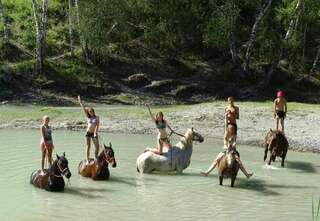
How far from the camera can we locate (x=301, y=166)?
75.2ft

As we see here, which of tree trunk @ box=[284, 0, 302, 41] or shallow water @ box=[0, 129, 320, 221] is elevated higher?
tree trunk @ box=[284, 0, 302, 41]

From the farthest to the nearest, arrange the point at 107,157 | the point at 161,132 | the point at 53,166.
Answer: the point at 161,132
the point at 107,157
the point at 53,166

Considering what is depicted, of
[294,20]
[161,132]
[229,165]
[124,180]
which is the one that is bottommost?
[124,180]

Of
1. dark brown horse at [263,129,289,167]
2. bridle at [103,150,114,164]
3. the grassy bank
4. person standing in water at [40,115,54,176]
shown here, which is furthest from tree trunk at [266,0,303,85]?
person standing in water at [40,115,54,176]

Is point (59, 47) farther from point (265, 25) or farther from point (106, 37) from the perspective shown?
point (265, 25)

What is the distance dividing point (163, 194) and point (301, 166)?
7.16m

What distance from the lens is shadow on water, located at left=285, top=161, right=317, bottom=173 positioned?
22.1 meters

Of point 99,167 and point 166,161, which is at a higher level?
point 166,161

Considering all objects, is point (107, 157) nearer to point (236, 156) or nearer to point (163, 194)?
point (163, 194)

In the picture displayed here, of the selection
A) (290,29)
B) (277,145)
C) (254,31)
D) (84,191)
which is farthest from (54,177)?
(290,29)

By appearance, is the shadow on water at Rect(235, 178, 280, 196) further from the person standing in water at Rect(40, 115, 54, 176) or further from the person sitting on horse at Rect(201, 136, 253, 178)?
the person standing in water at Rect(40, 115, 54, 176)

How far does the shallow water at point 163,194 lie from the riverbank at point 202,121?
4.49 metres

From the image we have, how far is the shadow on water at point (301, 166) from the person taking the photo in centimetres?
2212

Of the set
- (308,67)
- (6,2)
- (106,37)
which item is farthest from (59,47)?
(308,67)
